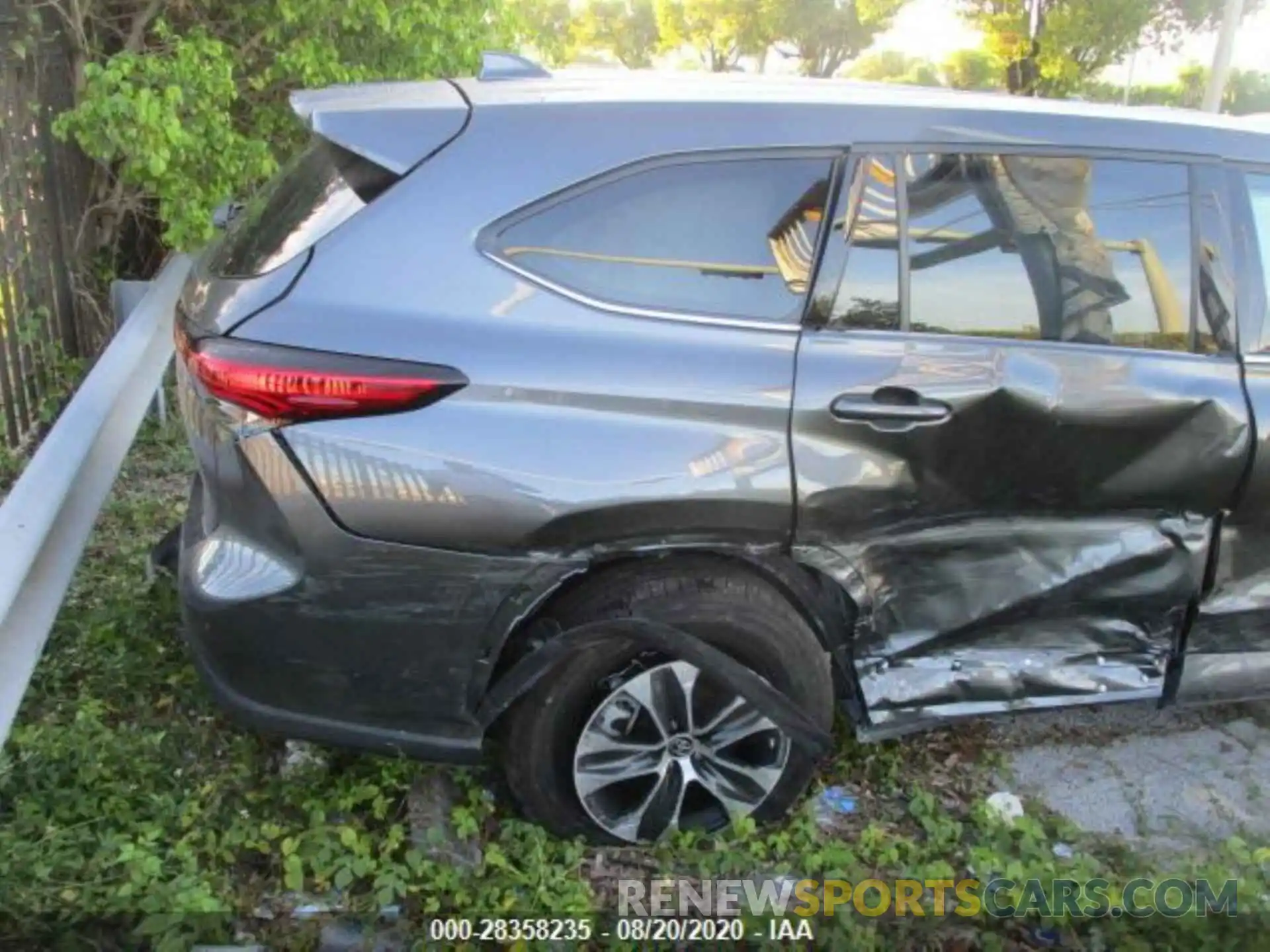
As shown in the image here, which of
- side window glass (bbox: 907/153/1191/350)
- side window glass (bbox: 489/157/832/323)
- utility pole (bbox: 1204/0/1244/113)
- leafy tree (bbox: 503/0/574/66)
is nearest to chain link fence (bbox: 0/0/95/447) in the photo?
leafy tree (bbox: 503/0/574/66)

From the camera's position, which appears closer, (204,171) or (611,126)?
(611,126)

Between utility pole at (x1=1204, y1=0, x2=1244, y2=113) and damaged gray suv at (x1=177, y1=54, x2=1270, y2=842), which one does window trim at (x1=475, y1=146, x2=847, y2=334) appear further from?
utility pole at (x1=1204, y1=0, x2=1244, y2=113)

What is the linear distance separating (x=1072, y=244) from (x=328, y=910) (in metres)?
2.39

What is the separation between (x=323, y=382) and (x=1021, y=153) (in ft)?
5.73

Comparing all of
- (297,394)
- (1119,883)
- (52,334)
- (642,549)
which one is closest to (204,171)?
(52,334)

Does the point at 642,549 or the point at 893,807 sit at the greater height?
the point at 642,549

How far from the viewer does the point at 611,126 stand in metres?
2.65

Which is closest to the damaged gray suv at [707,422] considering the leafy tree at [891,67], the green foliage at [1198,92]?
the green foliage at [1198,92]

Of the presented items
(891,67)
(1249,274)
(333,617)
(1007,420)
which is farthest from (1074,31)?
(333,617)

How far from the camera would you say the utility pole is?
14.4 m

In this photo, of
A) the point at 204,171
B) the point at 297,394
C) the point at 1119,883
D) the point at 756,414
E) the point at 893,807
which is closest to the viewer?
the point at 297,394

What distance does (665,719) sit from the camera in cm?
286

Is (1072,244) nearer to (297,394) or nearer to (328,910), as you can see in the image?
(297,394)

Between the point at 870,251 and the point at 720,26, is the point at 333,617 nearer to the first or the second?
the point at 870,251
